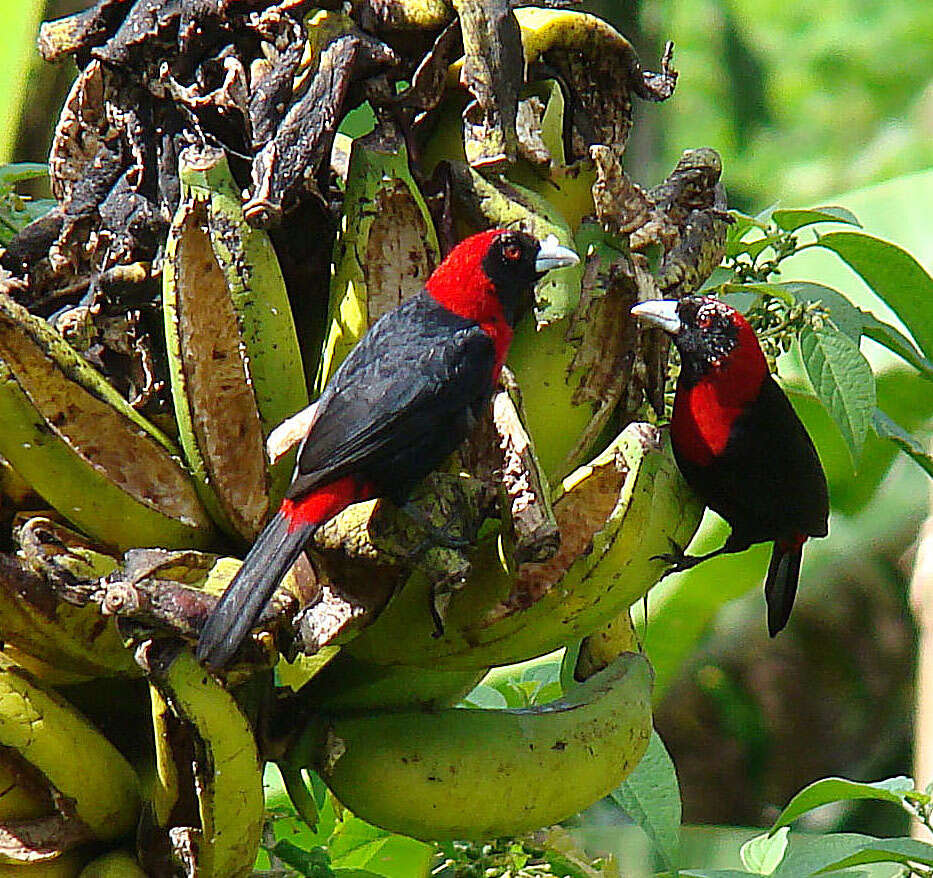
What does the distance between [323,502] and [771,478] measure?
0.45 meters

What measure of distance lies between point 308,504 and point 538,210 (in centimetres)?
30

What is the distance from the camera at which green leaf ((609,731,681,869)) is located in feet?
4.09

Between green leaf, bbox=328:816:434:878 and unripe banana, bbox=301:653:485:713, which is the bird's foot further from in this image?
green leaf, bbox=328:816:434:878

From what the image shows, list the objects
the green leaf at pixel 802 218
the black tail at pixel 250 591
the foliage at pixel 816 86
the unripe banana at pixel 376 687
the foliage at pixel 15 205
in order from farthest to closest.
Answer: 1. the foliage at pixel 816 86
2. the green leaf at pixel 802 218
3. the foliage at pixel 15 205
4. the unripe banana at pixel 376 687
5. the black tail at pixel 250 591

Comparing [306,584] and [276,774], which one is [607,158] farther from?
[276,774]

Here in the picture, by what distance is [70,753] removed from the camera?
95 centimetres

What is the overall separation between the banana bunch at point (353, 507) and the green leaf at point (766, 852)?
0.29m

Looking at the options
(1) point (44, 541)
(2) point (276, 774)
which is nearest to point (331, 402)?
(1) point (44, 541)

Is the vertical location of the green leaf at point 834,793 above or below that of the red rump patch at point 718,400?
below

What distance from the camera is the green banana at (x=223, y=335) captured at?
97 cm

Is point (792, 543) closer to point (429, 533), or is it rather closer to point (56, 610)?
point (429, 533)

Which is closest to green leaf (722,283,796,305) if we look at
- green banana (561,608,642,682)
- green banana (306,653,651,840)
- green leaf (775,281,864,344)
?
green leaf (775,281,864,344)

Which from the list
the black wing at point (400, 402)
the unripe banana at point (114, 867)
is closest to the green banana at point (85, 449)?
the black wing at point (400, 402)

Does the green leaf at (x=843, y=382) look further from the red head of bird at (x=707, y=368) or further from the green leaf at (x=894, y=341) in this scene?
the green leaf at (x=894, y=341)
